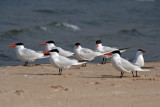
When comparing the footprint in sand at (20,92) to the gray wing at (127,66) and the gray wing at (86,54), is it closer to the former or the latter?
the gray wing at (127,66)

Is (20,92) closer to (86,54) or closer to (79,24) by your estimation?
(86,54)

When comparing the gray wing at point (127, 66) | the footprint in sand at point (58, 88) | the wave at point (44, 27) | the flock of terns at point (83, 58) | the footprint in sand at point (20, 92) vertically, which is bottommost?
the footprint in sand at point (20, 92)

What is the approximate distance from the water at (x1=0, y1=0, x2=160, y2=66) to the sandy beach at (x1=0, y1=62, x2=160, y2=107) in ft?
10.3

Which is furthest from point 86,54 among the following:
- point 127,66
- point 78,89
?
point 78,89

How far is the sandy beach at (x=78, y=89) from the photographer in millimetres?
5586

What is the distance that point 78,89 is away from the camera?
21.2ft

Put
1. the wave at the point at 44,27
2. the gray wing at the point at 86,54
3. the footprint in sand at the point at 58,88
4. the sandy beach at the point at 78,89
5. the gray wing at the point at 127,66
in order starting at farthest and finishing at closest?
the wave at the point at 44,27, the gray wing at the point at 86,54, the gray wing at the point at 127,66, the footprint in sand at the point at 58,88, the sandy beach at the point at 78,89

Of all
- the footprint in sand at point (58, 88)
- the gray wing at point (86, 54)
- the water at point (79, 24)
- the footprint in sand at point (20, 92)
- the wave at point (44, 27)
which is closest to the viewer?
the footprint in sand at point (20, 92)

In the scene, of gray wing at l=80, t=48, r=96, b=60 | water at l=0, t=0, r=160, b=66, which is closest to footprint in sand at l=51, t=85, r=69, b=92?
gray wing at l=80, t=48, r=96, b=60

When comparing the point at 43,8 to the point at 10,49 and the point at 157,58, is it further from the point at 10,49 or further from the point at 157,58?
the point at 157,58

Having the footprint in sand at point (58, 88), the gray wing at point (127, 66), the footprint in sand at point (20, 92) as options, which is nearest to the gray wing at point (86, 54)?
the gray wing at point (127, 66)

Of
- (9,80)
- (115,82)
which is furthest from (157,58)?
(9,80)

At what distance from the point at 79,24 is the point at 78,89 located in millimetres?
12068

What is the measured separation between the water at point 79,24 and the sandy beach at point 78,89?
315 centimetres
